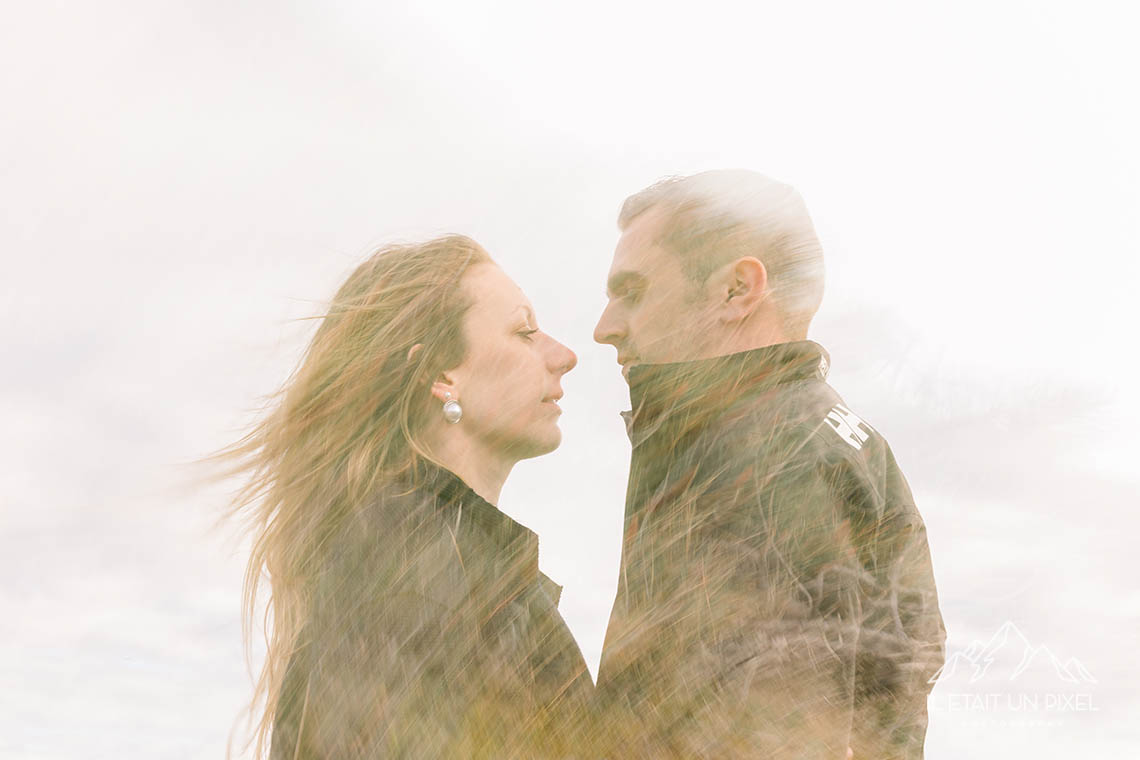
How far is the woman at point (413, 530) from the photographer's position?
8.05 feet

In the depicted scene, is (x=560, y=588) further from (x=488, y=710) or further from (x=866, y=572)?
(x=866, y=572)

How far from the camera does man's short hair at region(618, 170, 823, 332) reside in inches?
107

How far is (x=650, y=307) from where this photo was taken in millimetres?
2760

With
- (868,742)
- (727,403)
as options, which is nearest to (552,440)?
(727,403)

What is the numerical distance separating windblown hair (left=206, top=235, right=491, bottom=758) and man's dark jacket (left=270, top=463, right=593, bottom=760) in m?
0.15

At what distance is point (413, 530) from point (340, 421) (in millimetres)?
461

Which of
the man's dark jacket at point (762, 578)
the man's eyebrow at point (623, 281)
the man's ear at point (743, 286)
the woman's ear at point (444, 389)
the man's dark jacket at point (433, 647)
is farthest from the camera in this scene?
the woman's ear at point (444, 389)

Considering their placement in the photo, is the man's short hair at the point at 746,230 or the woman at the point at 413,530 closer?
the woman at the point at 413,530

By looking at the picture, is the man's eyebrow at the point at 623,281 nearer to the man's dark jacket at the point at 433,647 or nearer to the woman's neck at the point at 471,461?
the woman's neck at the point at 471,461

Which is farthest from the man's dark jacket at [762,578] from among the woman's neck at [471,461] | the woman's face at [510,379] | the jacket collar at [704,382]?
the woman's neck at [471,461]

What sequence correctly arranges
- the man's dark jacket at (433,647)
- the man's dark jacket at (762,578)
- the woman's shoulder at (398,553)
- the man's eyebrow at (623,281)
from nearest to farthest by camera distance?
the man's dark jacket at (762,578) < the man's dark jacket at (433,647) < the woman's shoulder at (398,553) < the man's eyebrow at (623,281)

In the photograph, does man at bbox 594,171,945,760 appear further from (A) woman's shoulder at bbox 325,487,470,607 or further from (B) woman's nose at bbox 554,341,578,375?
→ (A) woman's shoulder at bbox 325,487,470,607

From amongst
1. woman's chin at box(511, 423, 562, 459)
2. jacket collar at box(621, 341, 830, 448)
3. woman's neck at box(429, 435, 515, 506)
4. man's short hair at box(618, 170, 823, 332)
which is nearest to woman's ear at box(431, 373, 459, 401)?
woman's neck at box(429, 435, 515, 506)

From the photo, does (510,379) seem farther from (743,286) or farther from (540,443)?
(743,286)
